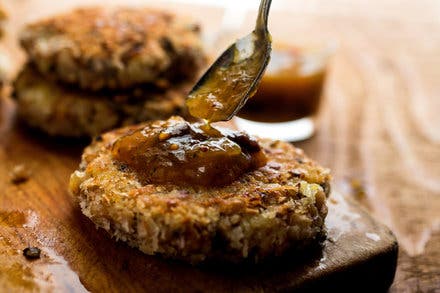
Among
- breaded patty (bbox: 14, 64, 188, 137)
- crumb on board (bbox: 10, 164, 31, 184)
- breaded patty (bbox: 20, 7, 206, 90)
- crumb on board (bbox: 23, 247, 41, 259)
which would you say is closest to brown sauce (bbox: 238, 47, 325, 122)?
breaded patty (bbox: 20, 7, 206, 90)

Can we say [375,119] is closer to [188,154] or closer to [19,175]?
[188,154]

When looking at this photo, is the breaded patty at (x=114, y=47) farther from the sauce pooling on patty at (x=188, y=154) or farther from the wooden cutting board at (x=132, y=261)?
the sauce pooling on patty at (x=188, y=154)

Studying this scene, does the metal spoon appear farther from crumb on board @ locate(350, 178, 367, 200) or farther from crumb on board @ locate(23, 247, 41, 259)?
crumb on board @ locate(350, 178, 367, 200)

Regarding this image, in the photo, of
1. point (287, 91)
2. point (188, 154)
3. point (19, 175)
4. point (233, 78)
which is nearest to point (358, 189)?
point (287, 91)

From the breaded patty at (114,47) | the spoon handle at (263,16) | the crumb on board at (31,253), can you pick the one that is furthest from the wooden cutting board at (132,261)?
the spoon handle at (263,16)

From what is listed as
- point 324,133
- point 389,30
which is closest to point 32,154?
point 324,133
